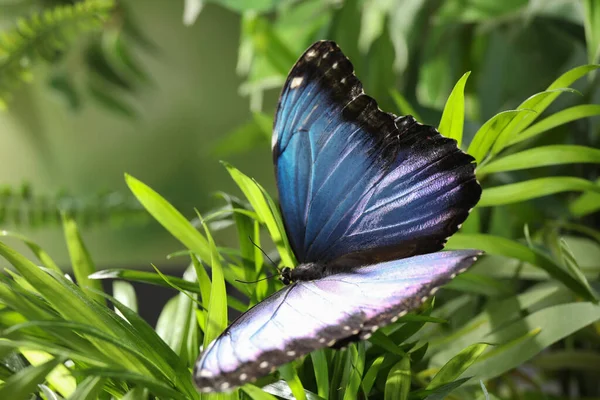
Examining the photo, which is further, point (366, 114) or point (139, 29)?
point (139, 29)

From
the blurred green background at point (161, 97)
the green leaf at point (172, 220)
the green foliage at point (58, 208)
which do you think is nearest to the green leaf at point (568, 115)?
the green leaf at point (172, 220)

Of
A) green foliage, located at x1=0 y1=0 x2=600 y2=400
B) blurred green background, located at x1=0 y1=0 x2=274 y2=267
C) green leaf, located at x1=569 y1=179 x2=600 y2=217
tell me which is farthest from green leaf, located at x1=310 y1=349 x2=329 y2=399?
blurred green background, located at x1=0 y1=0 x2=274 y2=267

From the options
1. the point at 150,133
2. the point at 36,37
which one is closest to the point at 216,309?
the point at 36,37

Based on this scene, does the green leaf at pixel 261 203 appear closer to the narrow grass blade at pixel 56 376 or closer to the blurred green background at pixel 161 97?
the narrow grass blade at pixel 56 376

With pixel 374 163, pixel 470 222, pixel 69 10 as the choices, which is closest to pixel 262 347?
pixel 374 163

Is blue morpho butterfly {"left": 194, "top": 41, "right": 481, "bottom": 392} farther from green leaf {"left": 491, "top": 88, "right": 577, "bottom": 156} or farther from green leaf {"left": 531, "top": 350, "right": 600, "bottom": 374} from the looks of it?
green leaf {"left": 531, "top": 350, "right": 600, "bottom": 374}

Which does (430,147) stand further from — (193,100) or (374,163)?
(193,100)
